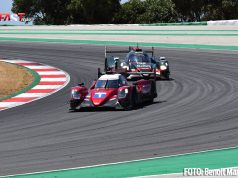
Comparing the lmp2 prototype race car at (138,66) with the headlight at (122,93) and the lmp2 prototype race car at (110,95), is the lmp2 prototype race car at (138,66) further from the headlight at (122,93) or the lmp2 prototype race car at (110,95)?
the headlight at (122,93)

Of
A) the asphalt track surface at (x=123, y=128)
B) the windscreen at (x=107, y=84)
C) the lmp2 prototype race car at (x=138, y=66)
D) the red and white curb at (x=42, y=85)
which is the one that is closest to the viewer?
the asphalt track surface at (x=123, y=128)

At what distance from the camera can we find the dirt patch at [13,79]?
1907cm

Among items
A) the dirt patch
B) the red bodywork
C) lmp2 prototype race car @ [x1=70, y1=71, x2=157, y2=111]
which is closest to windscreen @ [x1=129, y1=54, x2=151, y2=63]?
the dirt patch

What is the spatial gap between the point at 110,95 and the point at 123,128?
2673 mm

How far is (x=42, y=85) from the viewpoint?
64.8 feet

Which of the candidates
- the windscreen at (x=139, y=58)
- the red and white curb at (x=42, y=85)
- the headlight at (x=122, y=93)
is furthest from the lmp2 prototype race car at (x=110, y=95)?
the windscreen at (x=139, y=58)

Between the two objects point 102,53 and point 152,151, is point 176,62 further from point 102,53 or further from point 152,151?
point 152,151

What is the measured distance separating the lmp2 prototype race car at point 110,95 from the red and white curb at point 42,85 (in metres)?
2.33

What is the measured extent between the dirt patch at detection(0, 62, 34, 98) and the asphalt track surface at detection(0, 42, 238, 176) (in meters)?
1.63

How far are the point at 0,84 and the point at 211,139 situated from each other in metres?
11.5

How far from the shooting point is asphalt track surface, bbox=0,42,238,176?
9.25m

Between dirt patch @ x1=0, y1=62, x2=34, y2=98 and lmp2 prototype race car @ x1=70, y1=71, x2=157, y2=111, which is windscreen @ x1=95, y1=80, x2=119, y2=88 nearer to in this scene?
lmp2 prototype race car @ x1=70, y1=71, x2=157, y2=111

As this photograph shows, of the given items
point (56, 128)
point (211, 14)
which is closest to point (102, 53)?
point (56, 128)

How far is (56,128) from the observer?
1212cm
